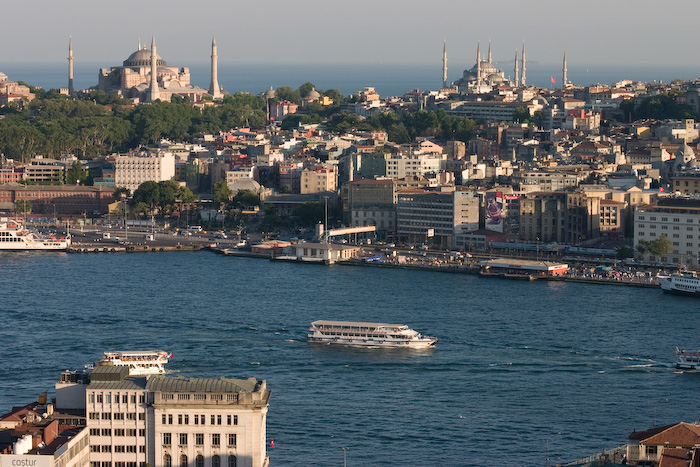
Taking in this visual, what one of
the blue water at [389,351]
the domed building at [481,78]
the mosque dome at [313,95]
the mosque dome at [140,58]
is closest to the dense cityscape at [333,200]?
the blue water at [389,351]

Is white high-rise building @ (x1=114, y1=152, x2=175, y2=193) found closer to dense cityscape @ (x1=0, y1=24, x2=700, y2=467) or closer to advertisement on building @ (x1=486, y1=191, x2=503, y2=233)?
dense cityscape @ (x1=0, y1=24, x2=700, y2=467)

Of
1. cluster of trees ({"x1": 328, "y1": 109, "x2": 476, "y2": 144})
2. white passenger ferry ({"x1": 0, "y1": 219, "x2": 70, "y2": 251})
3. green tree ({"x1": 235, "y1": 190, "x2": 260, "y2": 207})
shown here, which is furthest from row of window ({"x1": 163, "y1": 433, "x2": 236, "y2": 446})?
cluster of trees ({"x1": 328, "y1": 109, "x2": 476, "y2": 144})

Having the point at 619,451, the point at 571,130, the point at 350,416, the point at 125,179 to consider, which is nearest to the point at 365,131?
the point at 571,130

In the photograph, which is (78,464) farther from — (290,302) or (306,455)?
(290,302)

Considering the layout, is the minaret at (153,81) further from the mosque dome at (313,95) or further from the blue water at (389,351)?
the blue water at (389,351)

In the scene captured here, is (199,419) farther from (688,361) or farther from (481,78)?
(481,78)
